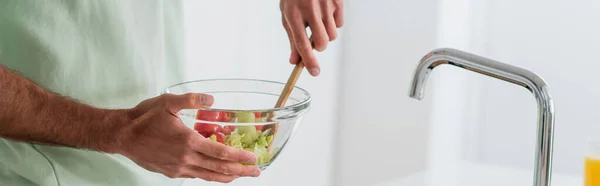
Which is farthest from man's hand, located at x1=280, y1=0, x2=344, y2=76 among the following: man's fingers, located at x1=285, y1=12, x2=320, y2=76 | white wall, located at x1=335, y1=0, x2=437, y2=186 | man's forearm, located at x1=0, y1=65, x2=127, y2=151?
white wall, located at x1=335, y1=0, x2=437, y2=186

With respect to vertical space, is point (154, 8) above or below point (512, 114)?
above

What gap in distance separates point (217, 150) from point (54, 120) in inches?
7.9

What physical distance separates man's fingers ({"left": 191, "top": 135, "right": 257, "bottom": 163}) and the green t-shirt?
252mm

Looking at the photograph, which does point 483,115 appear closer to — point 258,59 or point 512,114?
point 512,114

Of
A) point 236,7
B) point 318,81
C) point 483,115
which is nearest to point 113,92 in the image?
point 236,7

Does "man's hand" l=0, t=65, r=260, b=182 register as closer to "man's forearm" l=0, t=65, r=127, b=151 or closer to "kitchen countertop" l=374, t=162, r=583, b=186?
"man's forearm" l=0, t=65, r=127, b=151

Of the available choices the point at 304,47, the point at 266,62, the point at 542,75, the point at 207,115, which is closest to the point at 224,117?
the point at 207,115

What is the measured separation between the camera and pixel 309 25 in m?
0.99

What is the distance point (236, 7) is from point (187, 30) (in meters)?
0.16

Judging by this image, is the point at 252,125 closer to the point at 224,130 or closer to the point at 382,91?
the point at 224,130

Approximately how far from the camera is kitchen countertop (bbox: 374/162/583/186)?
1.75m

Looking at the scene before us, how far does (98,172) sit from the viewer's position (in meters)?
1.02

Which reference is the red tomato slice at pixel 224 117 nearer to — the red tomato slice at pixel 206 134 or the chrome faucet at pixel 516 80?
the red tomato slice at pixel 206 134

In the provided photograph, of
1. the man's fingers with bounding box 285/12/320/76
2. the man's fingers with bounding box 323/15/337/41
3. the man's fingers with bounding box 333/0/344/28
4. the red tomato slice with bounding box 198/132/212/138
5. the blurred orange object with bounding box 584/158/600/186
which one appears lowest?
the blurred orange object with bounding box 584/158/600/186
